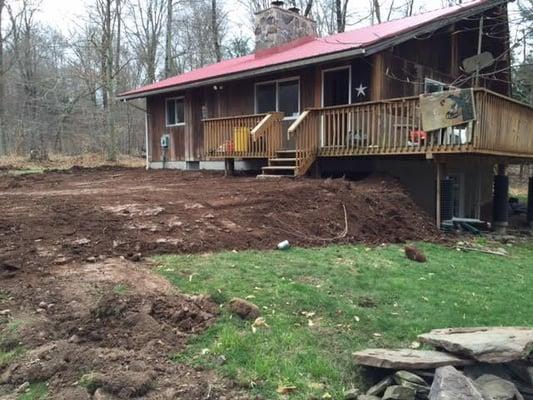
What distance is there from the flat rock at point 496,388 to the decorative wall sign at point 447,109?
6.47 metres

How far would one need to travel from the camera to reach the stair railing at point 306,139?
11.8 metres

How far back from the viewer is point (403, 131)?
10.6 meters

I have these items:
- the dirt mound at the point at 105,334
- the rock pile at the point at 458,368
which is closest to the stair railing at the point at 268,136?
the dirt mound at the point at 105,334

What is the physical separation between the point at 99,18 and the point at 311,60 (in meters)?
20.5

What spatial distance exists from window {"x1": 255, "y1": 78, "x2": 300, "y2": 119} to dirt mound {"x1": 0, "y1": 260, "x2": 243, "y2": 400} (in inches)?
397

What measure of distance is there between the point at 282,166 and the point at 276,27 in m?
7.77

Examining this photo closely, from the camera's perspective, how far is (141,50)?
33.6m

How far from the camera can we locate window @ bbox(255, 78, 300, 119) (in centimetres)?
1458

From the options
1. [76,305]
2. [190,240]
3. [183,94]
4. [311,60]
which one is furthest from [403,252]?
[183,94]

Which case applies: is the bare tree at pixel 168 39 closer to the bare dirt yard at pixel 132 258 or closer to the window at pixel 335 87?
the window at pixel 335 87

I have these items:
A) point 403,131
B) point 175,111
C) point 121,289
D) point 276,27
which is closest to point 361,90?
point 403,131

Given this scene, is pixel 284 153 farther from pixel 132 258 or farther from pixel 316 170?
pixel 132 258

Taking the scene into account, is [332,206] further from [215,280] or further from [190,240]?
[215,280]

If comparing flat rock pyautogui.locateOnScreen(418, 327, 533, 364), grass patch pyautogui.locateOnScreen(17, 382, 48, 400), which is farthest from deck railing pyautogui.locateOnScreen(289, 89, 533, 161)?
grass patch pyautogui.locateOnScreen(17, 382, 48, 400)
